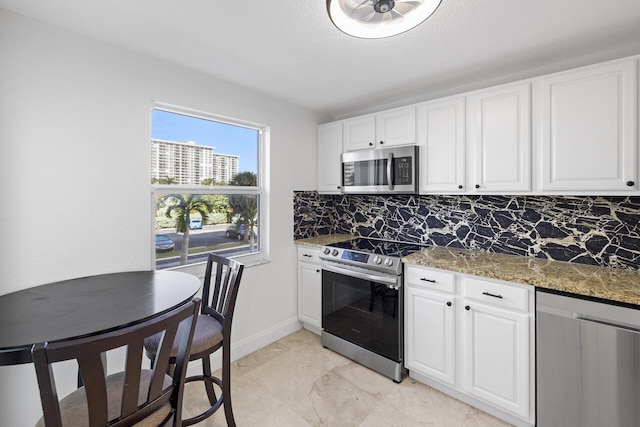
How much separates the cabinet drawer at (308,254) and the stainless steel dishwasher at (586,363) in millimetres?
1812

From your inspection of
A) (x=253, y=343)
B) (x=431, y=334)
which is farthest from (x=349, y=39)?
(x=253, y=343)

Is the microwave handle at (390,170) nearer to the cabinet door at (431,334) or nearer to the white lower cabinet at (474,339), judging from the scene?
the white lower cabinet at (474,339)

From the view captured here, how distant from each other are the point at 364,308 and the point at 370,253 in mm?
481

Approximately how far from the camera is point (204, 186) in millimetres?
2432

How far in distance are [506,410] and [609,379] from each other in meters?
0.60

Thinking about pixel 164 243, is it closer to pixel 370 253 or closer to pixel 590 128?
pixel 370 253

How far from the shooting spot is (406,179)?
2.60 meters

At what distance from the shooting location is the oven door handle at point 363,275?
2275mm

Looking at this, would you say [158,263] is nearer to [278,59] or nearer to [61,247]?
[61,247]

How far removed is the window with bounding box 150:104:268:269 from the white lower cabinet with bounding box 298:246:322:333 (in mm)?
459

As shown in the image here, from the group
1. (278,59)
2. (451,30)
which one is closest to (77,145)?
(278,59)

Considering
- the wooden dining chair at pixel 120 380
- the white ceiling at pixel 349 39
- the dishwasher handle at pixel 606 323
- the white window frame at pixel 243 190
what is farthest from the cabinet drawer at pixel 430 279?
the wooden dining chair at pixel 120 380

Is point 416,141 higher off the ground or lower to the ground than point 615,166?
higher

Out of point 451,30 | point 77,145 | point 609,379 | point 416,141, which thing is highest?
point 451,30
